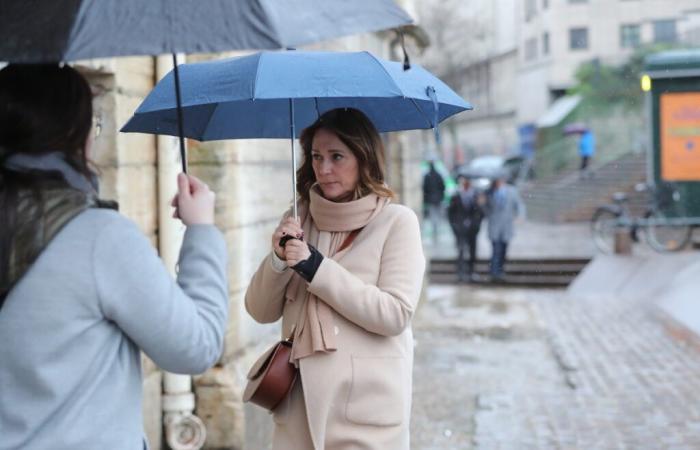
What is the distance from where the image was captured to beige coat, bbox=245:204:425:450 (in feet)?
9.98

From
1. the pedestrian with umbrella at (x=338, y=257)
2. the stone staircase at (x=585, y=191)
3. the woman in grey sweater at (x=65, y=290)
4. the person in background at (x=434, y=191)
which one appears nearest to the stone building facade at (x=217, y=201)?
the pedestrian with umbrella at (x=338, y=257)

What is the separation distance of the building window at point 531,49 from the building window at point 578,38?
4234mm

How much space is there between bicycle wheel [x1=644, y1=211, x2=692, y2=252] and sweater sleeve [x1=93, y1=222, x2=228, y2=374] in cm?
1505

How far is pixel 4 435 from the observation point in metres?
1.97

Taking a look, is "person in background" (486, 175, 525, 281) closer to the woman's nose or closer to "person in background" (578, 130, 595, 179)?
"person in background" (578, 130, 595, 179)

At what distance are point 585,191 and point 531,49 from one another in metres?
29.3

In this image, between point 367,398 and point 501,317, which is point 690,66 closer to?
point 501,317

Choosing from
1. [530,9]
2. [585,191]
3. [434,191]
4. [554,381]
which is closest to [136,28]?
[554,381]

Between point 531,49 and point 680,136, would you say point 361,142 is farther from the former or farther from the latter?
point 531,49

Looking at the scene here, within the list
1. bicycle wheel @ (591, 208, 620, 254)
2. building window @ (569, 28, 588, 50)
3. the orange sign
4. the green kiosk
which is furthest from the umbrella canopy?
building window @ (569, 28, 588, 50)

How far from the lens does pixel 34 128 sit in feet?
6.57

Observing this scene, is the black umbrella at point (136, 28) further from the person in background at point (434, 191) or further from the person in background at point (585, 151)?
the person in background at point (585, 151)

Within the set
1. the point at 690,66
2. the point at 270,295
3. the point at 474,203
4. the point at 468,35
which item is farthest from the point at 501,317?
the point at 468,35

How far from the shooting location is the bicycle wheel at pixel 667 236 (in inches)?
635
